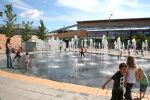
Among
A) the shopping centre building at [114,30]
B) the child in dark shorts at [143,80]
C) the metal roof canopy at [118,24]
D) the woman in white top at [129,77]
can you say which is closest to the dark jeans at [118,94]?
the woman in white top at [129,77]

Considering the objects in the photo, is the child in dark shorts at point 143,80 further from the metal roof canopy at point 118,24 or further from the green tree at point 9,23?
the metal roof canopy at point 118,24

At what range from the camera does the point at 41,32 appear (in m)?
76.9

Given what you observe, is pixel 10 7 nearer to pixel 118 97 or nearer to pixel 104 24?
pixel 118 97

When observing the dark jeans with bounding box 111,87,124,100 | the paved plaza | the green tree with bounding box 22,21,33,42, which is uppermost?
the green tree with bounding box 22,21,33,42

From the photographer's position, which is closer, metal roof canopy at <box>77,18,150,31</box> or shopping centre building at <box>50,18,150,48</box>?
shopping centre building at <box>50,18,150,48</box>

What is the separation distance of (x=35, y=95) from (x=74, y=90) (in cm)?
168

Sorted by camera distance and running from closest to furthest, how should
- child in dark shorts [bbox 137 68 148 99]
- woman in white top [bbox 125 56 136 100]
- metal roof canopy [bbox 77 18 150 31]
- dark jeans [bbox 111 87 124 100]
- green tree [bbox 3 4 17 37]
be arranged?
dark jeans [bbox 111 87 124 100]
woman in white top [bbox 125 56 136 100]
child in dark shorts [bbox 137 68 148 99]
green tree [bbox 3 4 17 37]
metal roof canopy [bbox 77 18 150 31]

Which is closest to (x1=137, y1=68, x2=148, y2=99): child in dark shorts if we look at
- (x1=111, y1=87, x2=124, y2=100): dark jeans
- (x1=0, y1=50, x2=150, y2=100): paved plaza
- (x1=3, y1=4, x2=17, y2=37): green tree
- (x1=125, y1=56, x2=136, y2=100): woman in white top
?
(x1=0, y1=50, x2=150, y2=100): paved plaza

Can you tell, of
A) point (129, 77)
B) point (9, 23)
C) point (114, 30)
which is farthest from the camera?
point (114, 30)

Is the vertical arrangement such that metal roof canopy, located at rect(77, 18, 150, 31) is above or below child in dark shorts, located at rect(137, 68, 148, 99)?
above

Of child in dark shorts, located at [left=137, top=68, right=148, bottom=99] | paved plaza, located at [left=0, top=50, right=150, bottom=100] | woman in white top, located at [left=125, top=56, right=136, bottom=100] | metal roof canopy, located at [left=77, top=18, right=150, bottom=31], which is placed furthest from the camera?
metal roof canopy, located at [left=77, top=18, right=150, bottom=31]

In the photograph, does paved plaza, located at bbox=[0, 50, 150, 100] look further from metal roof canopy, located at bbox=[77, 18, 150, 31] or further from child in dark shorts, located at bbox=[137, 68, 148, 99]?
metal roof canopy, located at bbox=[77, 18, 150, 31]

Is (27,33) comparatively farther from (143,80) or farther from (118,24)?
(143,80)

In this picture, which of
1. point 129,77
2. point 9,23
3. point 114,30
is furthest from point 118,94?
point 114,30
